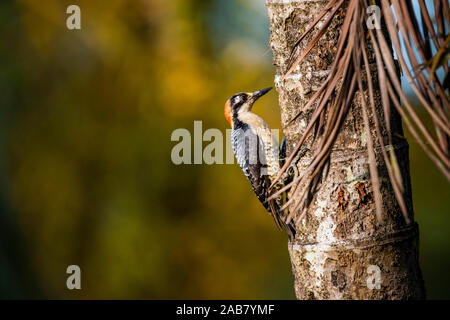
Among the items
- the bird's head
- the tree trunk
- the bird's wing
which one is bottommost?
the tree trunk

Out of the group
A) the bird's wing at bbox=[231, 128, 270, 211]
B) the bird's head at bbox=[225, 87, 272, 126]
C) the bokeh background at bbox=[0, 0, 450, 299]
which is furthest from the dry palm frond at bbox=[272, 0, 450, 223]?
the bokeh background at bbox=[0, 0, 450, 299]

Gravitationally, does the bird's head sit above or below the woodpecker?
above

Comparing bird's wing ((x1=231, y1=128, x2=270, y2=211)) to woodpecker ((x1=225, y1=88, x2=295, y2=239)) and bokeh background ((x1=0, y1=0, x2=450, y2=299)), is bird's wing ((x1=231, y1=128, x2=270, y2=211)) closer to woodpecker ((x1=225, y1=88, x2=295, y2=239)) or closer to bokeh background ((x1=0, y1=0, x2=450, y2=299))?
woodpecker ((x1=225, y1=88, x2=295, y2=239))

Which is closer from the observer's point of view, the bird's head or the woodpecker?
the woodpecker

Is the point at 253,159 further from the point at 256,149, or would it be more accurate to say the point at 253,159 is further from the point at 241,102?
the point at 241,102

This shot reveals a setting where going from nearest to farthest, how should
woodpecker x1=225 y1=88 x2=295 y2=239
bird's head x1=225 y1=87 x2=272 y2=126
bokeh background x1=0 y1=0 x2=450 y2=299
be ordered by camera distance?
woodpecker x1=225 y1=88 x2=295 y2=239 → bird's head x1=225 y1=87 x2=272 y2=126 → bokeh background x1=0 y1=0 x2=450 y2=299

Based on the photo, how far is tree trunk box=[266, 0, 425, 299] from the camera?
60.8 inches

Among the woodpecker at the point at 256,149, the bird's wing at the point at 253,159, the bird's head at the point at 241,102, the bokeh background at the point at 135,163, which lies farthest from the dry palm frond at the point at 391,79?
the bokeh background at the point at 135,163

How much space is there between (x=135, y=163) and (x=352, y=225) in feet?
25.8

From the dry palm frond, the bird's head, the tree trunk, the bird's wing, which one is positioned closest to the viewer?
the dry palm frond

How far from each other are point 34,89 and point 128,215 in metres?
3.28

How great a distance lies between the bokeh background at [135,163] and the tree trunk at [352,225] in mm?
6731

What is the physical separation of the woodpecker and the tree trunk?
129cm

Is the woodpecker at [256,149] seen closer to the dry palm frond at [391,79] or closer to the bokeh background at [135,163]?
the dry palm frond at [391,79]
